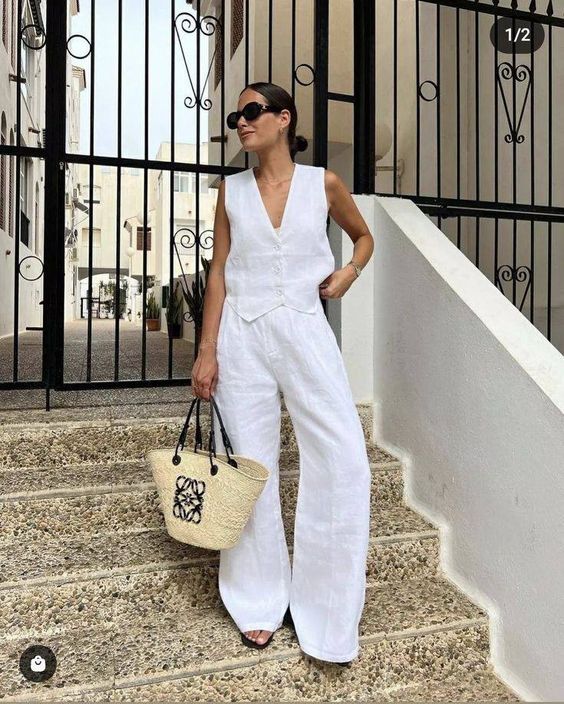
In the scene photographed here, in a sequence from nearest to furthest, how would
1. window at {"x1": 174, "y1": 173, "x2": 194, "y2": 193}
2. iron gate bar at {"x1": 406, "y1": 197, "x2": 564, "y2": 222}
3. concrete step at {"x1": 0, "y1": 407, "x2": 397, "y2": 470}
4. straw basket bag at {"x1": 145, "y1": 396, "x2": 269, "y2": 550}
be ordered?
straw basket bag at {"x1": 145, "y1": 396, "x2": 269, "y2": 550} < concrete step at {"x1": 0, "y1": 407, "x2": 397, "y2": 470} < iron gate bar at {"x1": 406, "y1": 197, "x2": 564, "y2": 222} < window at {"x1": 174, "y1": 173, "x2": 194, "y2": 193}

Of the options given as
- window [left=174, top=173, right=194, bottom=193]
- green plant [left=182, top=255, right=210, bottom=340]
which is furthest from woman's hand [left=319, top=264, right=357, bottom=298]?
window [left=174, top=173, right=194, bottom=193]

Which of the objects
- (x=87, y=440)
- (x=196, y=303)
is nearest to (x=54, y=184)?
(x=87, y=440)

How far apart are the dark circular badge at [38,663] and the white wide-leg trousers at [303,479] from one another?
515 mm

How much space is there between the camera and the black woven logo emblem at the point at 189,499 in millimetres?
1641

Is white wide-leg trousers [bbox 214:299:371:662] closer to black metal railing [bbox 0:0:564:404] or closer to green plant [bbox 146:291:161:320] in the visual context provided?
black metal railing [bbox 0:0:564:404]

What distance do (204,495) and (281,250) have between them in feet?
2.40

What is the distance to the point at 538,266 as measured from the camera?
4512mm

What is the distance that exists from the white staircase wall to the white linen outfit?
Answer: 56cm

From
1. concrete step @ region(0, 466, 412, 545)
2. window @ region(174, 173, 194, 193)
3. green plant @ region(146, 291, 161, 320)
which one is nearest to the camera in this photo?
concrete step @ region(0, 466, 412, 545)

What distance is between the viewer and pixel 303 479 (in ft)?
5.88

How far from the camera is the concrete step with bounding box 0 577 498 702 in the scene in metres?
1.64

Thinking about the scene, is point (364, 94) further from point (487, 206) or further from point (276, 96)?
point (276, 96)

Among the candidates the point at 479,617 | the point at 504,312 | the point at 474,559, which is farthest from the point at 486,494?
the point at 504,312

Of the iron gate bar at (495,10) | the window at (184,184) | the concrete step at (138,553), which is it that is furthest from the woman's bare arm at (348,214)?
the window at (184,184)
